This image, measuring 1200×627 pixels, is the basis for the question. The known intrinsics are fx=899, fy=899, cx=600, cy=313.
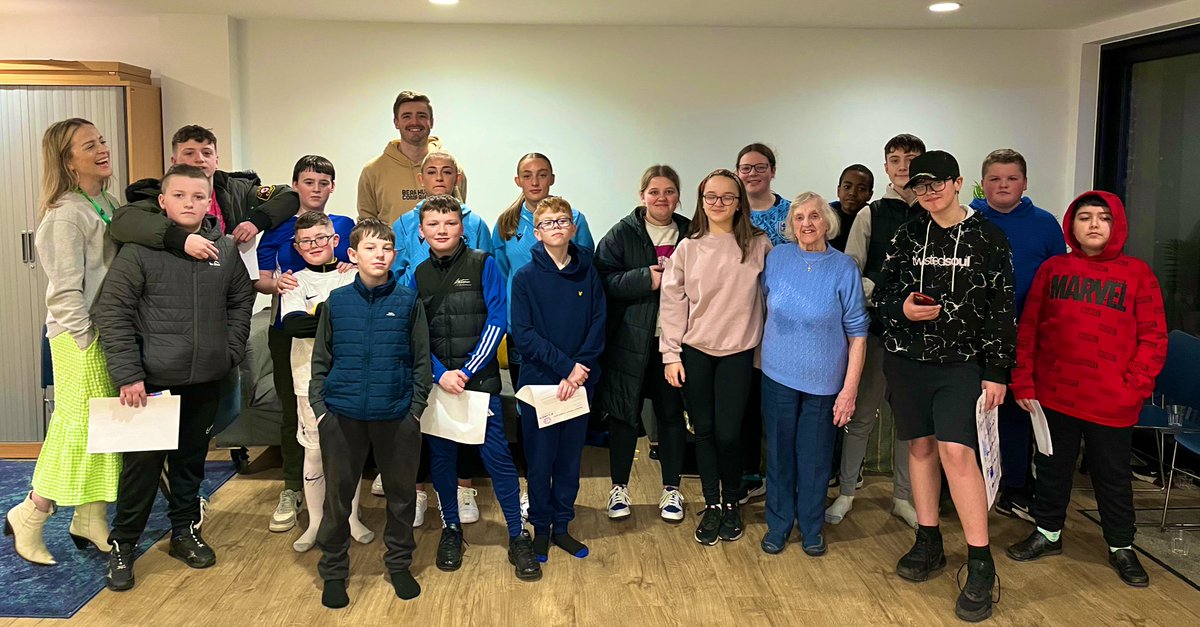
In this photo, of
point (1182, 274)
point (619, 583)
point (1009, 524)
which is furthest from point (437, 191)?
point (1182, 274)

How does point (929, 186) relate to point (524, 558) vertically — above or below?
above

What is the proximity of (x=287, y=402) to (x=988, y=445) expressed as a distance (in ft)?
8.63

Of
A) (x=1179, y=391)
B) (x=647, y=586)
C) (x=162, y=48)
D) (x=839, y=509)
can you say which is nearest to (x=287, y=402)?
(x=647, y=586)

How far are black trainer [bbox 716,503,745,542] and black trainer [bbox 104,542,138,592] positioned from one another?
214 cm

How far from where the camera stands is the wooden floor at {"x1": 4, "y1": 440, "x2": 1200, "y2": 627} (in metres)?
2.93

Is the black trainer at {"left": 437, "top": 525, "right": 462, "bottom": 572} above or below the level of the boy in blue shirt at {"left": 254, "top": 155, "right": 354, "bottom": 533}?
below

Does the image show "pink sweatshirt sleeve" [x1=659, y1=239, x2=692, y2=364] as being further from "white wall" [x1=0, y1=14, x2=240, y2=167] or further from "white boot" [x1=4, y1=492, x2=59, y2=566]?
"white wall" [x1=0, y1=14, x2=240, y2=167]

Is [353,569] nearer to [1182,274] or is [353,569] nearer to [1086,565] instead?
[1086,565]

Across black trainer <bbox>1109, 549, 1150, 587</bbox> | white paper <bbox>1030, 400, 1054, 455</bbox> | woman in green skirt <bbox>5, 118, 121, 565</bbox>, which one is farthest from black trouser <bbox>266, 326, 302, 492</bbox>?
black trainer <bbox>1109, 549, 1150, 587</bbox>

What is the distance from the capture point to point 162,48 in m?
5.17

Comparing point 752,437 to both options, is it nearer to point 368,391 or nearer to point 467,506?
point 467,506

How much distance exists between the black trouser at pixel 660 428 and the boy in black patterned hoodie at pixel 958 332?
3.10ft

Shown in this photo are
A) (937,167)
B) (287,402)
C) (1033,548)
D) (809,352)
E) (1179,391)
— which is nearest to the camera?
(937,167)

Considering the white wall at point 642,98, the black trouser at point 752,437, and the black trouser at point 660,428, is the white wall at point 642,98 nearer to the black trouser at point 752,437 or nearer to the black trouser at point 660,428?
the black trouser at point 752,437
